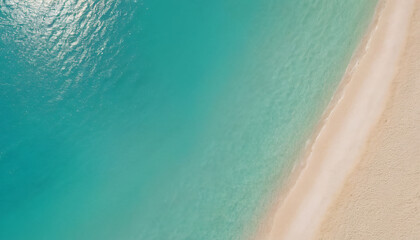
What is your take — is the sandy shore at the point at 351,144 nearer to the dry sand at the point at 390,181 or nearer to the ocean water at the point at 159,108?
the dry sand at the point at 390,181

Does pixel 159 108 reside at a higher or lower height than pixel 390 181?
higher

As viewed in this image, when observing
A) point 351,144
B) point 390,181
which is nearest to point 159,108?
point 351,144

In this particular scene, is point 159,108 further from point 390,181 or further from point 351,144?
point 390,181

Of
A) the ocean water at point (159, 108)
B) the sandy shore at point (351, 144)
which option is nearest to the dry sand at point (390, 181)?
the sandy shore at point (351, 144)

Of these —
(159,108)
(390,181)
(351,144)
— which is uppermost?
(159,108)

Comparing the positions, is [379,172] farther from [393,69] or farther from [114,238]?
[114,238]

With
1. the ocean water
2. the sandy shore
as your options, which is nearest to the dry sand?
the sandy shore
